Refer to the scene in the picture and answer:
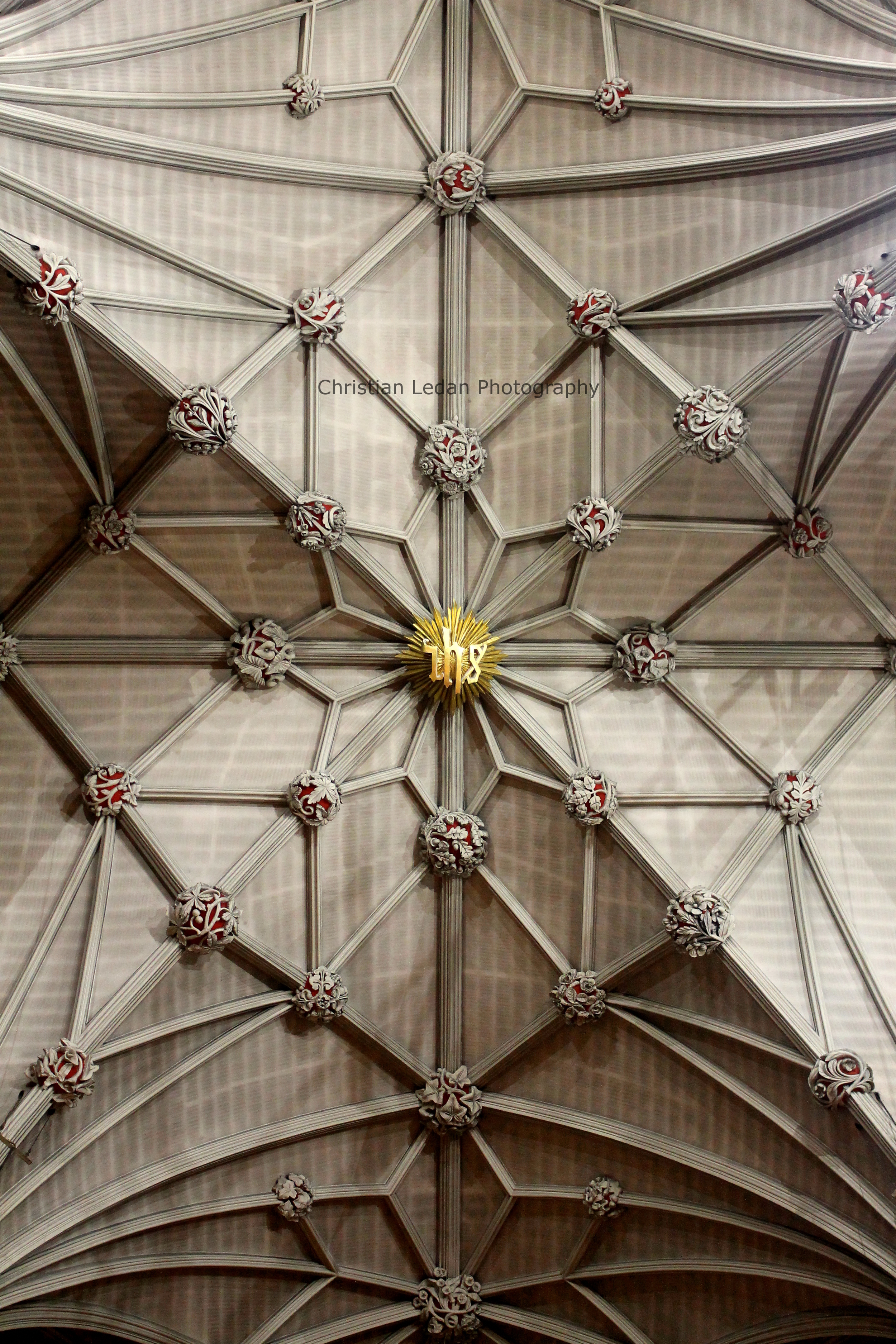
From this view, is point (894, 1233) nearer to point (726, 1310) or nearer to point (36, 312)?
point (726, 1310)

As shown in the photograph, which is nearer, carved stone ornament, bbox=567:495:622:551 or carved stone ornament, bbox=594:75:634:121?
carved stone ornament, bbox=594:75:634:121

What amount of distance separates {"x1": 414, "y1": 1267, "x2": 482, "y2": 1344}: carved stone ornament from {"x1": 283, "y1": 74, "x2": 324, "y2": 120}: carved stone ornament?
1365 cm

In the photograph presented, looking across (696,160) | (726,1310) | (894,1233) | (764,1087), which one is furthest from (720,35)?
(726,1310)

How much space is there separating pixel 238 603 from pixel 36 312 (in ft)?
14.1

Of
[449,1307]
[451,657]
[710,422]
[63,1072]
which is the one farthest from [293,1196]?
[710,422]

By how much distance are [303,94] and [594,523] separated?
560 centimetres

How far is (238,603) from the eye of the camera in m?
16.0

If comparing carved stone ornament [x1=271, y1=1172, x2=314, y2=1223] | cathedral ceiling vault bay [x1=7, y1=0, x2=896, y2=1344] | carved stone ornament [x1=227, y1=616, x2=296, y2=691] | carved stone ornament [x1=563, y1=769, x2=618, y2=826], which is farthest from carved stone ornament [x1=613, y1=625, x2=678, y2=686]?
carved stone ornament [x1=271, y1=1172, x2=314, y2=1223]

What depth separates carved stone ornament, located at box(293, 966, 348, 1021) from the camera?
1606 centimetres

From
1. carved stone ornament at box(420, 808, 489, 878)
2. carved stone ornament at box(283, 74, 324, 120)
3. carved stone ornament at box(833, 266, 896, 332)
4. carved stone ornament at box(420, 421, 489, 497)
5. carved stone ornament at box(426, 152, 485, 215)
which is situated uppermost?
carved stone ornament at box(283, 74, 324, 120)

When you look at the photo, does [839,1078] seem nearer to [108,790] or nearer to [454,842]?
[454,842]

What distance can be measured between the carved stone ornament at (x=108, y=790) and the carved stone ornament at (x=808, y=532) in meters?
8.18

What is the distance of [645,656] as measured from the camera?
16250 mm

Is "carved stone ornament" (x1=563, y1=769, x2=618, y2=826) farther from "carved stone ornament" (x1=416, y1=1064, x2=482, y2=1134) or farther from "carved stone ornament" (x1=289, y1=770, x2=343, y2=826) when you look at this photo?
"carved stone ornament" (x1=416, y1=1064, x2=482, y2=1134)
